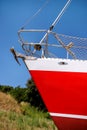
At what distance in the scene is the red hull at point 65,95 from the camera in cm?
1083

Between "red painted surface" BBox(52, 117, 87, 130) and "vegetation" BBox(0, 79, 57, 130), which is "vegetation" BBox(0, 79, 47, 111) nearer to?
"vegetation" BBox(0, 79, 57, 130)

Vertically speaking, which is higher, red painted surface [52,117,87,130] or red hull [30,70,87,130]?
red hull [30,70,87,130]

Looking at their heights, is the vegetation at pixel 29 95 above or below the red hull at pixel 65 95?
above

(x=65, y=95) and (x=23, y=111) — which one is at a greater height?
(x=23, y=111)

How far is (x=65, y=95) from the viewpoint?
11.0m

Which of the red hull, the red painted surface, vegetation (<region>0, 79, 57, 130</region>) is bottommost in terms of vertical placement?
the red painted surface

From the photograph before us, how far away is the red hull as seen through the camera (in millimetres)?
10828

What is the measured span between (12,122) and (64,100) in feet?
18.5

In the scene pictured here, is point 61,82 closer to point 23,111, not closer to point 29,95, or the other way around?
point 23,111

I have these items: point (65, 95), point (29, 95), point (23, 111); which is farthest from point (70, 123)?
point (29, 95)

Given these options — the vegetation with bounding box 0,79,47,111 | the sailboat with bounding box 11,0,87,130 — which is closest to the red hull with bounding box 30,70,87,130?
the sailboat with bounding box 11,0,87,130

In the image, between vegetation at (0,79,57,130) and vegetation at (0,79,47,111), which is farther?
vegetation at (0,79,47,111)

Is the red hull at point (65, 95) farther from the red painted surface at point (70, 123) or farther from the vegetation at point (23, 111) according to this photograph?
the vegetation at point (23, 111)

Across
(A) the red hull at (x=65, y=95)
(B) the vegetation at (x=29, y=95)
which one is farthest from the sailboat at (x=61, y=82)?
(B) the vegetation at (x=29, y=95)
